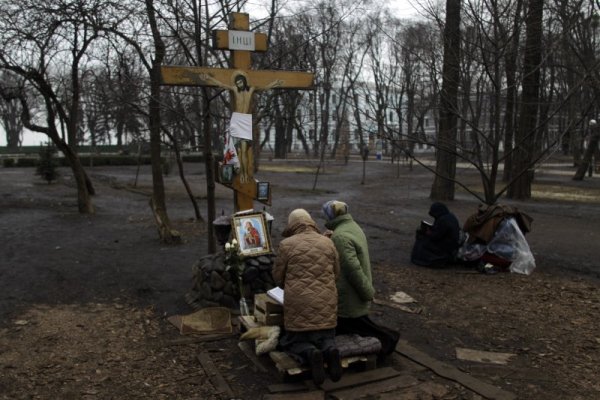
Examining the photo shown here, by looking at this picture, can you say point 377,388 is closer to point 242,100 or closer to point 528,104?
point 242,100

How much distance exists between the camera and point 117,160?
139ft

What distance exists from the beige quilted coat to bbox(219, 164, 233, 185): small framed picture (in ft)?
8.07

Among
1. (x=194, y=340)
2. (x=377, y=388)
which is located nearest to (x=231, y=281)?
(x=194, y=340)

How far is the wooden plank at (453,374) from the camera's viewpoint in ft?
14.7

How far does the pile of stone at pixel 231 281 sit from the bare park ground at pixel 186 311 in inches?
18.7

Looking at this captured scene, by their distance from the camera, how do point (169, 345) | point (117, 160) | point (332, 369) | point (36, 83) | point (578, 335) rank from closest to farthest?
1. point (332, 369)
2. point (169, 345)
3. point (578, 335)
4. point (36, 83)
5. point (117, 160)

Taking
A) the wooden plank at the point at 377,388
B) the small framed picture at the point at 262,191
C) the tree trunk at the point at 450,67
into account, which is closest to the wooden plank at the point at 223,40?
the small framed picture at the point at 262,191

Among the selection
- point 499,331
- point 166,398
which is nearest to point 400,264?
point 499,331

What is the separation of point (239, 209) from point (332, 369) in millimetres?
3142

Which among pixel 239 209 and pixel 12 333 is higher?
pixel 239 209

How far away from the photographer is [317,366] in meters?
4.35

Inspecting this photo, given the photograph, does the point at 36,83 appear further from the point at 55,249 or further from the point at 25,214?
the point at 55,249

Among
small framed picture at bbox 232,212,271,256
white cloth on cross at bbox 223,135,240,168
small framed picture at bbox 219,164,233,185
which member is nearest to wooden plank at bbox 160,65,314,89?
white cloth on cross at bbox 223,135,240,168

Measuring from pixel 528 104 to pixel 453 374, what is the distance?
753 cm
